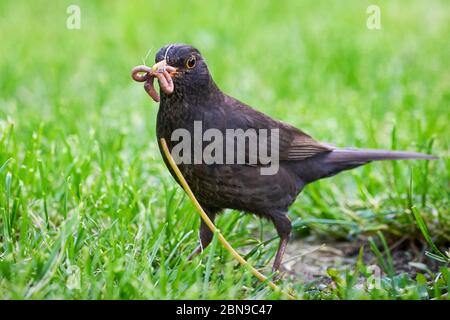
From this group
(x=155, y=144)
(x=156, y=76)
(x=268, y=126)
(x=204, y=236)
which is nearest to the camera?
(x=156, y=76)

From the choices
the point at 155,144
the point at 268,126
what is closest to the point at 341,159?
the point at 268,126

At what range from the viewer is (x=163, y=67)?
3.85 meters

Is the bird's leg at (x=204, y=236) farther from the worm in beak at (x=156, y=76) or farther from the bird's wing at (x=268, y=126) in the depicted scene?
the worm in beak at (x=156, y=76)

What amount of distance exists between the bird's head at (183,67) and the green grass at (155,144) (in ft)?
2.33

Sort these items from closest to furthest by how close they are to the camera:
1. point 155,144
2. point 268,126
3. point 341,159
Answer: point 268,126 → point 341,159 → point 155,144

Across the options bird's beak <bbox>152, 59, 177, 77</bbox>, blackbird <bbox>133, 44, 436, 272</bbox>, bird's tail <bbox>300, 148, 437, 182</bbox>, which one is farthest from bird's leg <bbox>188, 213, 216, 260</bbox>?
bird's beak <bbox>152, 59, 177, 77</bbox>

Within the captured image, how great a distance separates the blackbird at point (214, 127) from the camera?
12.8ft

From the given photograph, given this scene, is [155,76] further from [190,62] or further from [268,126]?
[268,126]

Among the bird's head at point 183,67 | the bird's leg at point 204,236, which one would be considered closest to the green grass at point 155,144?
the bird's leg at point 204,236

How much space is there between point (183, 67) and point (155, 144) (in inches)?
72.1

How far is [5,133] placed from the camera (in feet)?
15.0

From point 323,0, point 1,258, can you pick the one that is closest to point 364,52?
point 323,0

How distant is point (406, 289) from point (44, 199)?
1.99 metres
